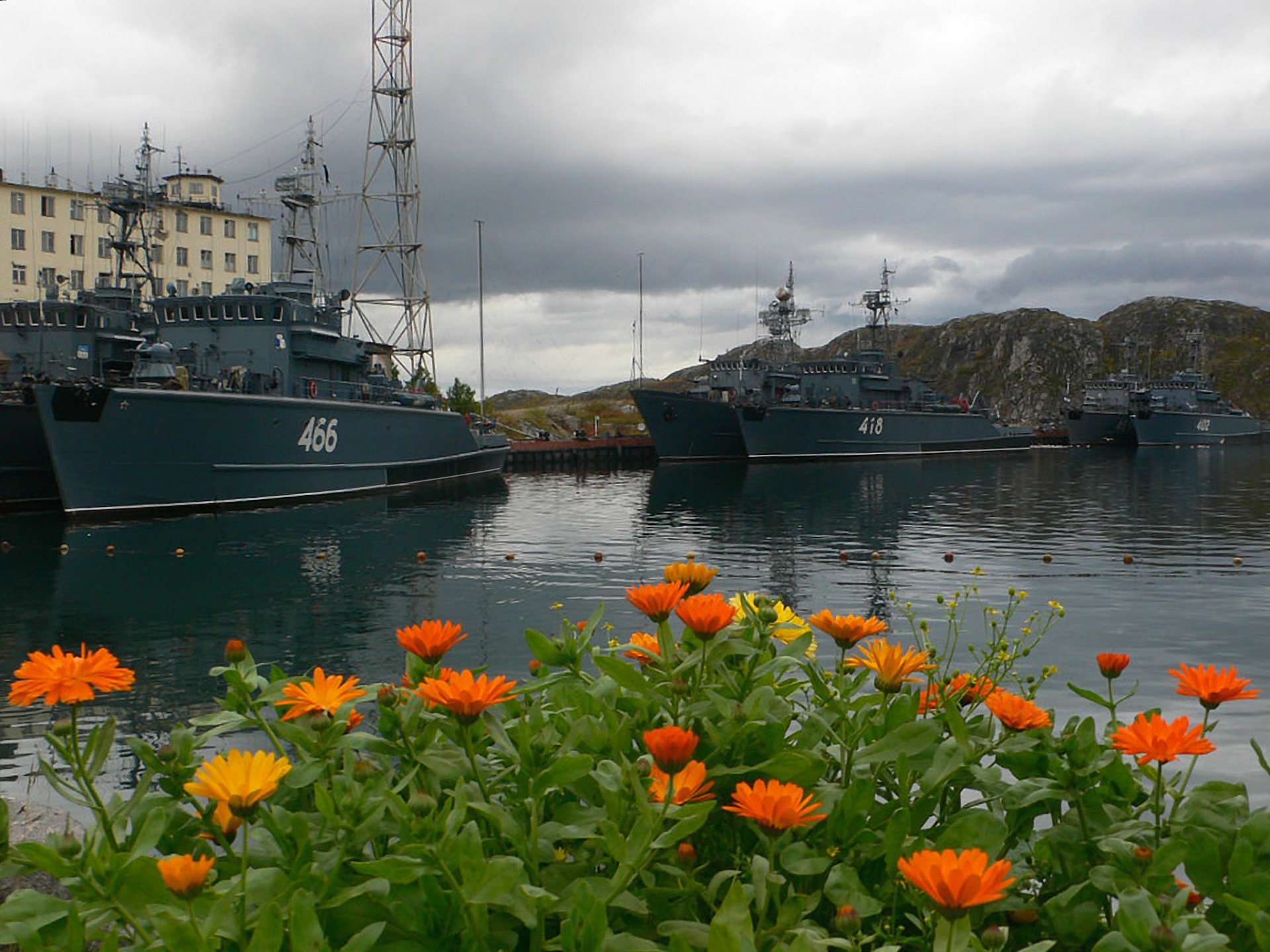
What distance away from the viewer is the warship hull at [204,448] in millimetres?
28500

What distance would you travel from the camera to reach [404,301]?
50625 millimetres

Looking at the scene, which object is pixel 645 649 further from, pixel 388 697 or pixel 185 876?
pixel 185 876

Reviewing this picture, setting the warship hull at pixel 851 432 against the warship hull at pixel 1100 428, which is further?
the warship hull at pixel 1100 428

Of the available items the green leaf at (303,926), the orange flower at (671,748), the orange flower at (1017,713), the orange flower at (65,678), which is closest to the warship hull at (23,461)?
the orange flower at (65,678)

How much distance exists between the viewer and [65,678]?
235 centimetres

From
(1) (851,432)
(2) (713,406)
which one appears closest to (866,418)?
(1) (851,432)

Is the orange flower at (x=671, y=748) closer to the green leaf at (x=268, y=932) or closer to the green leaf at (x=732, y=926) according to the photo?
the green leaf at (x=732, y=926)

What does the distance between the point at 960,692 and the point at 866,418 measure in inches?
2621

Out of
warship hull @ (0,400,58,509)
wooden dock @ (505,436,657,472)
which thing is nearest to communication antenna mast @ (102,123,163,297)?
warship hull @ (0,400,58,509)

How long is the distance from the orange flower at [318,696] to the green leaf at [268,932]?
Answer: 2.41 feet

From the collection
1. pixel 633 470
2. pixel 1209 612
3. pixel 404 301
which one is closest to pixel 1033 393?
pixel 633 470

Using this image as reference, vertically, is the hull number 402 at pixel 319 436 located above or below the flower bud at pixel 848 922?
above

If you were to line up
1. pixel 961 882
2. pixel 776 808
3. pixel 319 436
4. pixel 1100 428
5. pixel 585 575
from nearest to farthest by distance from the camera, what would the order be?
1. pixel 961 882
2. pixel 776 808
3. pixel 585 575
4. pixel 319 436
5. pixel 1100 428

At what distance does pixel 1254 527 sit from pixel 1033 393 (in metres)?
177
